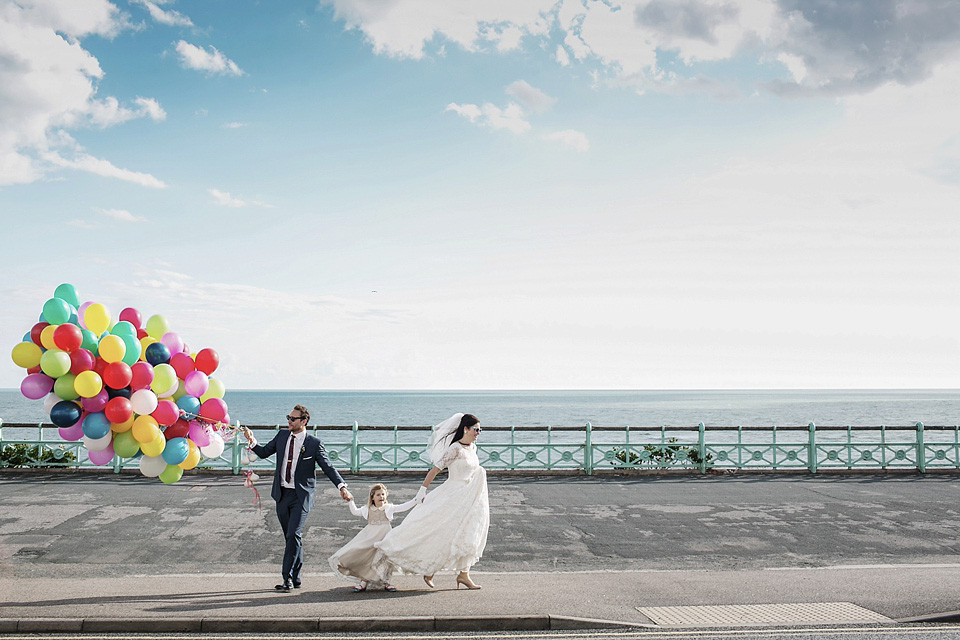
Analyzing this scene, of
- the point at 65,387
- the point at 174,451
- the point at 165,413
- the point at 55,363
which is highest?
the point at 55,363

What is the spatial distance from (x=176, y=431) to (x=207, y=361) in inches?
35.1

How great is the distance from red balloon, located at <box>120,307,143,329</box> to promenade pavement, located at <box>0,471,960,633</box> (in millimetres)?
2918

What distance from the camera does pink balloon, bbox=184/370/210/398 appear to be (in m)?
7.86

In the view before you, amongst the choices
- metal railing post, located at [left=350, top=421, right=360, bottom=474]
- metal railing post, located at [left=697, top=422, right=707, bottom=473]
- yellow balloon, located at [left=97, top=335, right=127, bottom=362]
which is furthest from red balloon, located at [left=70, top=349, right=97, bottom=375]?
metal railing post, located at [left=697, top=422, right=707, bottom=473]

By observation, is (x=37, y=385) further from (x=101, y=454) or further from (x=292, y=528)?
(x=292, y=528)

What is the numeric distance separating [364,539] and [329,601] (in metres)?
0.79

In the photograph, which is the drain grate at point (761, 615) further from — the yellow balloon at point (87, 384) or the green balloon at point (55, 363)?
the green balloon at point (55, 363)

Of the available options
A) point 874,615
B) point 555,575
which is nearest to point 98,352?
point 555,575

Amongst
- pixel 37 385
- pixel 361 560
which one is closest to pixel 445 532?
pixel 361 560

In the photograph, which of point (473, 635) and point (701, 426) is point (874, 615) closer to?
point (473, 635)

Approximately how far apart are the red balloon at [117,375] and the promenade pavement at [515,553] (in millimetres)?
2181

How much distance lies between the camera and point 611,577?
8617mm

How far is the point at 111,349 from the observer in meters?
7.28

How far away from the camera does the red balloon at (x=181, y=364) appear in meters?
7.89
